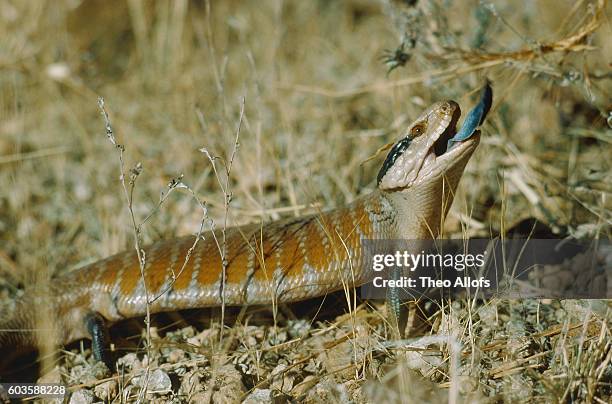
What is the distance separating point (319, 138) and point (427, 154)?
2.22 m

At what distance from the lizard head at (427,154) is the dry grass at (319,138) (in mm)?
240

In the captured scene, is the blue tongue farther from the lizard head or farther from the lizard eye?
the lizard eye

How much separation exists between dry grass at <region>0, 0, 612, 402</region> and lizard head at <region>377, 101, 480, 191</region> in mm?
240

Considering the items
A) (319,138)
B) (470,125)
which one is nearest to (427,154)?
(470,125)

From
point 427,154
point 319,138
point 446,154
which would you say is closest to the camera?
point 446,154

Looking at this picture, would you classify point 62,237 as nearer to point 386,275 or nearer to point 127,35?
point 386,275

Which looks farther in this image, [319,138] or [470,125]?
[319,138]

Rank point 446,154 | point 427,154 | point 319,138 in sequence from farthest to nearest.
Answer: point 319,138
point 427,154
point 446,154

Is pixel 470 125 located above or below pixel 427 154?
above

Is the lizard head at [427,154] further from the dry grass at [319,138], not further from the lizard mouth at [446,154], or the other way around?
the dry grass at [319,138]

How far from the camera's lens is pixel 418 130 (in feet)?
10.9

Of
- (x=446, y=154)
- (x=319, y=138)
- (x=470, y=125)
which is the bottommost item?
(x=446, y=154)

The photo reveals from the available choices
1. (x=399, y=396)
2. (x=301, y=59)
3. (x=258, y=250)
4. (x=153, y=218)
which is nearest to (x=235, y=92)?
Answer: (x=301, y=59)

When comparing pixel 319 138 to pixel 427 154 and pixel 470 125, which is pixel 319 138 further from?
pixel 470 125
